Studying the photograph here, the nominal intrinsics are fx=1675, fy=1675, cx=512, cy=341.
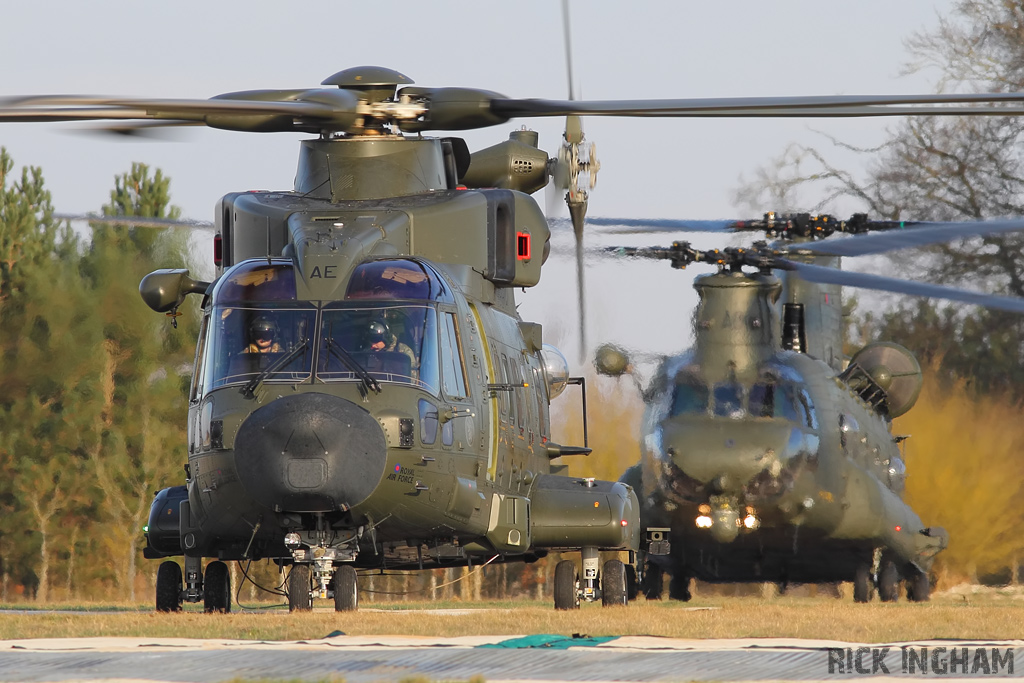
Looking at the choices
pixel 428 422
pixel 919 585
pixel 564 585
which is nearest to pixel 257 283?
pixel 428 422

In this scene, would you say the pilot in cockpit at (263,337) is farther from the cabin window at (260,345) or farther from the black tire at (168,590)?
the black tire at (168,590)

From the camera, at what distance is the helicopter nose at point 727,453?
2142cm

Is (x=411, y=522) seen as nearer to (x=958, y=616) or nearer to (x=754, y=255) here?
(x=958, y=616)

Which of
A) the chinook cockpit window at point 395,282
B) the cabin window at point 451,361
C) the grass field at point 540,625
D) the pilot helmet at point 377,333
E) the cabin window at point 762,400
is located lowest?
the grass field at point 540,625

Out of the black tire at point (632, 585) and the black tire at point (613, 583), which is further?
the black tire at point (632, 585)

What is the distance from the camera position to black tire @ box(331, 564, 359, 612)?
44.4 feet

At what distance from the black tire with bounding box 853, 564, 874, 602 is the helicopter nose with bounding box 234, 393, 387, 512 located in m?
12.3

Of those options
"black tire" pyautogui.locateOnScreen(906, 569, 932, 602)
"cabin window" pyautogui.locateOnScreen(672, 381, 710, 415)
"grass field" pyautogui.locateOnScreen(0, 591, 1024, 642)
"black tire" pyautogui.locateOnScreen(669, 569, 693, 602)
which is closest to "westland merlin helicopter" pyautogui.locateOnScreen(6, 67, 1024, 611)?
"grass field" pyautogui.locateOnScreen(0, 591, 1024, 642)

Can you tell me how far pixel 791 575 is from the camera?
23.8 metres

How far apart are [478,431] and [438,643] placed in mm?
4338

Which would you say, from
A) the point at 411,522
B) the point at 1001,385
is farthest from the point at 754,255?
the point at 1001,385

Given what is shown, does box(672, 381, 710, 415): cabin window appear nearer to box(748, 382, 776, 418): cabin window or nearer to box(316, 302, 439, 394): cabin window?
box(748, 382, 776, 418): cabin window

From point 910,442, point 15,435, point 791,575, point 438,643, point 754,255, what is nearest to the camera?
point 438,643

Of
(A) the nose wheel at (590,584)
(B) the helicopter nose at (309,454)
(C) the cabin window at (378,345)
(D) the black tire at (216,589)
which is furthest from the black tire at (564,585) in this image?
(B) the helicopter nose at (309,454)
